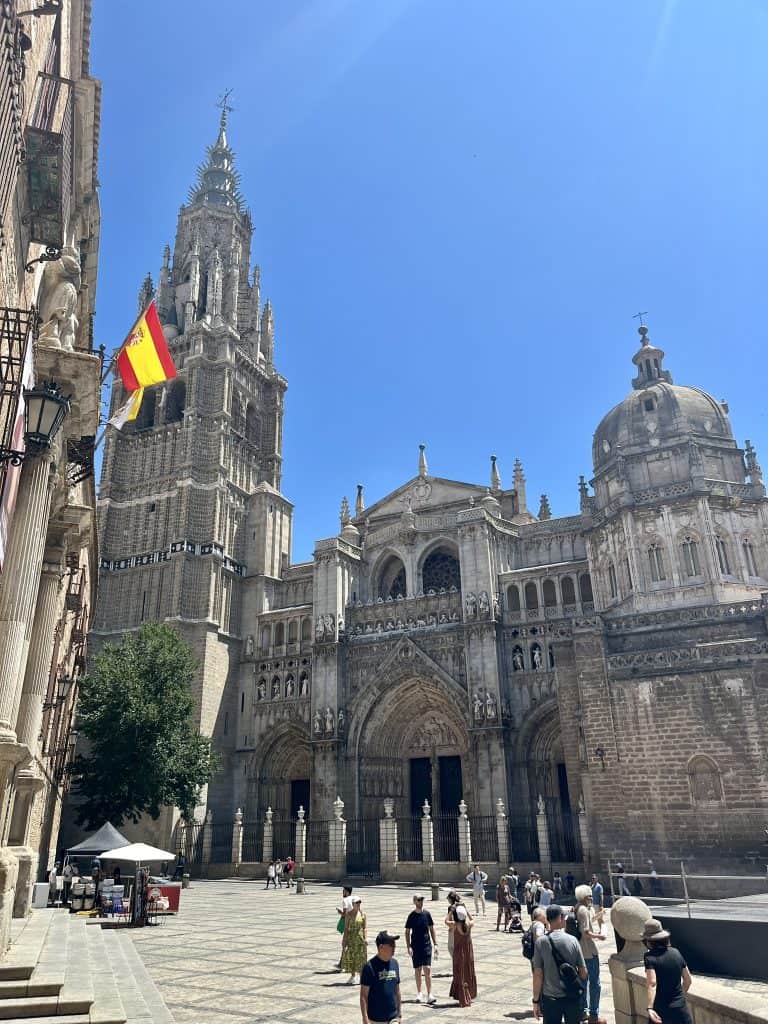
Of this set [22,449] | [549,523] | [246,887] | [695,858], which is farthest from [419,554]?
[22,449]

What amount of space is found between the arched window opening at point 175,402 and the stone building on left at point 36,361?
27.0 meters

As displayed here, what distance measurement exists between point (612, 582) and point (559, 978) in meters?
25.1

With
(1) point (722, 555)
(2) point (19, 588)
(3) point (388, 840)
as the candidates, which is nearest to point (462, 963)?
(2) point (19, 588)

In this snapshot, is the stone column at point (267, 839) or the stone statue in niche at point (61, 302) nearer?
the stone statue in niche at point (61, 302)

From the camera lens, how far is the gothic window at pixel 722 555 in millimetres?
27438

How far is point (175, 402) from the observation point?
142ft

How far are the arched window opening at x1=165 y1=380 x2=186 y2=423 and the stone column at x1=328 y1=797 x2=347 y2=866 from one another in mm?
23532

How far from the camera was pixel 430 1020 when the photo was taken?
318 inches

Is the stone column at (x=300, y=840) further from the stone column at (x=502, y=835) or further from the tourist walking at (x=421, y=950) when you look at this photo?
the tourist walking at (x=421, y=950)

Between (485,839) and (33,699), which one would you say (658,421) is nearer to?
(485,839)

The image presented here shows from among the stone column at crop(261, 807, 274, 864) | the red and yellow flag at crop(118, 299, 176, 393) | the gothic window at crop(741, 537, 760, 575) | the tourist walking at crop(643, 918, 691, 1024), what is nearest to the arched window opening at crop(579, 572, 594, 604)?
the gothic window at crop(741, 537, 760, 575)

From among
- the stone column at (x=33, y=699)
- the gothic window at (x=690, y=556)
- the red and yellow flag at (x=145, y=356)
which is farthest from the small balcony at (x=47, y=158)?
the gothic window at (x=690, y=556)

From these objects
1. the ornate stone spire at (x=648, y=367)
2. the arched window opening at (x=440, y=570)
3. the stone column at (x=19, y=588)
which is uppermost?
the ornate stone spire at (x=648, y=367)

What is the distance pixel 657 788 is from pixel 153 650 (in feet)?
59.6
